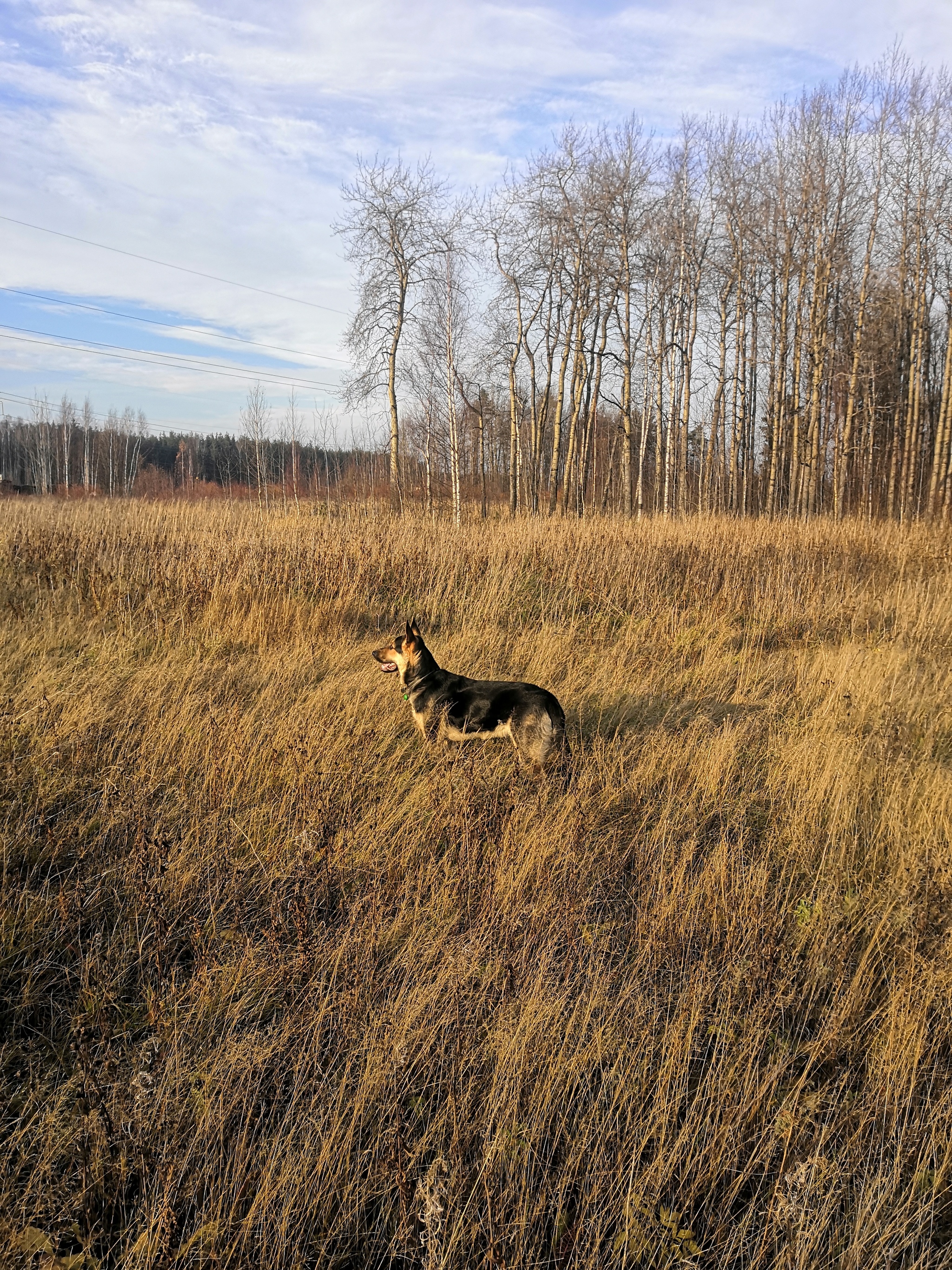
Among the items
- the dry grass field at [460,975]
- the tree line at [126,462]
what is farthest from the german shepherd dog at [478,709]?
the tree line at [126,462]

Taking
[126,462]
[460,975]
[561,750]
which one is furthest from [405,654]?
[126,462]

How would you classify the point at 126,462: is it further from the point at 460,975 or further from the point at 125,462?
the point at 460,975

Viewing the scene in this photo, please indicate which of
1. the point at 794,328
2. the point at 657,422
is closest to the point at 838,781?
the point at 657,422

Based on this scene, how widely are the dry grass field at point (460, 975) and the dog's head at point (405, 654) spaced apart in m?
0.34

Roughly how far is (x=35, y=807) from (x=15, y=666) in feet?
7.33

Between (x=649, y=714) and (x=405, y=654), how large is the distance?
1.93 metres

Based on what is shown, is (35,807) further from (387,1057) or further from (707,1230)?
(707,1230)

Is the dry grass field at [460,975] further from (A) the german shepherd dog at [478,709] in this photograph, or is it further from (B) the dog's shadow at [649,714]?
(A) the german shepherd dog at [478,709]

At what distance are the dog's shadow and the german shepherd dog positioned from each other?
0.64 meters

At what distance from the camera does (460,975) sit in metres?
2.44

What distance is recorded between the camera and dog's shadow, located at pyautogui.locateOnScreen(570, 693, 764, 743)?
5.06 m

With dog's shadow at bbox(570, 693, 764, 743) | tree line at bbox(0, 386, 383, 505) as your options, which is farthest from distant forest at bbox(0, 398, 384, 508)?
dog's shadow at bbox(570, 693, 764, 743)

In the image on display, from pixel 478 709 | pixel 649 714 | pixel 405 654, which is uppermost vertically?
pixel 405 654

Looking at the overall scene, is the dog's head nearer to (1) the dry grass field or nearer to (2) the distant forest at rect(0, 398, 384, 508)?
(1) the dry grass field
